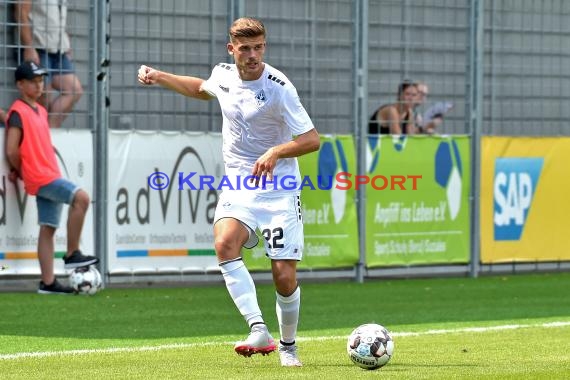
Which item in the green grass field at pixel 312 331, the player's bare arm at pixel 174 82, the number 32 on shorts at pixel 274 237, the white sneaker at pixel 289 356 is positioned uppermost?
the player's bare arm at pixel 174 82

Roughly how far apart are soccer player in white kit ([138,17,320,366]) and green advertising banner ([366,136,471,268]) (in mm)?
8194

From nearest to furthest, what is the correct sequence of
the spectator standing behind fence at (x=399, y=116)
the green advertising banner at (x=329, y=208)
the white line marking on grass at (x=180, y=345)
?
the white line marking on grass at (x=180, y=345)
the green advertising banner at (x=329, y=208)
the spectator standing behind fence at (x=399, y=116)

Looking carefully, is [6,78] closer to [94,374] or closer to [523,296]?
[523,296]

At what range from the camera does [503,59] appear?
19688 millimetres

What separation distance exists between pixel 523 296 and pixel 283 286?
698 cm

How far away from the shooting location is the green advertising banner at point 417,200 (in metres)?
17.8

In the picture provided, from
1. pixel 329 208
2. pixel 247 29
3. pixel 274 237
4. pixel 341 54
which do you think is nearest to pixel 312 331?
pixel 274 237

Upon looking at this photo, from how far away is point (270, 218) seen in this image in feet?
30.3

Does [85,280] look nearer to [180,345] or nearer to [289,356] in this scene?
[180,345]

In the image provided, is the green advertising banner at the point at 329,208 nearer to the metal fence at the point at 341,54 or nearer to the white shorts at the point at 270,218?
the metal fence at the point at 341,54

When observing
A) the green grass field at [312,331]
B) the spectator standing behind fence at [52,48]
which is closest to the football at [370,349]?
the green grass field at [312,331]

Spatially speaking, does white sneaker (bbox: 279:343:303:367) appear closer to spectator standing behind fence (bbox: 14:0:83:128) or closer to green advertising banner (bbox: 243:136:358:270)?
spectator standing behind fence (bbox: 14:0:83:128)

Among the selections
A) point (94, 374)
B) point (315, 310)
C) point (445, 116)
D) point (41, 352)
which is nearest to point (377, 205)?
point (445, 116)

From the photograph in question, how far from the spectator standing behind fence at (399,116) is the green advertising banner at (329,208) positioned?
0.72 meters
